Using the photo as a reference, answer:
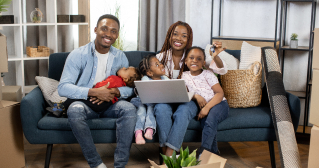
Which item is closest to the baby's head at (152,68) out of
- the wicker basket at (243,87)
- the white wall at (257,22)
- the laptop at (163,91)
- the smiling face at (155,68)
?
the smiling face at (155,68)

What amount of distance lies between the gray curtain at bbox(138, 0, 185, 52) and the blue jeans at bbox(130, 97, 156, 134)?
1198mm

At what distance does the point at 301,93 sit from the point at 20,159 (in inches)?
94.0

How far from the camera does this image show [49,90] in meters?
2.26

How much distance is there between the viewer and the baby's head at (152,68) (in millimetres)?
2227

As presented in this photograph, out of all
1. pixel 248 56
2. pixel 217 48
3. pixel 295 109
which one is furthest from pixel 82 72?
pixel 295 109

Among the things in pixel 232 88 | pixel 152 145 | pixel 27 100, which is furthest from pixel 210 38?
pixel 27 100

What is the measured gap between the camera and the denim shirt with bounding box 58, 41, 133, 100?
2.07 m

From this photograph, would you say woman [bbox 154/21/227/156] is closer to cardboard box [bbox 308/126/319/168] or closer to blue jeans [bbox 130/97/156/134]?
blue jeans [bbox 130/97/156/134]

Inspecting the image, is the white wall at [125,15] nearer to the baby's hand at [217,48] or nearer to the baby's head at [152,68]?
the baby's head at [152,68]

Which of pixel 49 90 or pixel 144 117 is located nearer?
pixel 144 117

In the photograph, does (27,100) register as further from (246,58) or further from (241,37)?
(241,37)

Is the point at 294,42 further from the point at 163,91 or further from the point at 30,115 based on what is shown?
the point at 30,115

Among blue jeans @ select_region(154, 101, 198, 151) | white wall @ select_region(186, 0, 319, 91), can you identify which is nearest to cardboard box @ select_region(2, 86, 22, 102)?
blue jeans @ select_region(154, 101, 198, 151)

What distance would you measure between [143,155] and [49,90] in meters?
0.84
